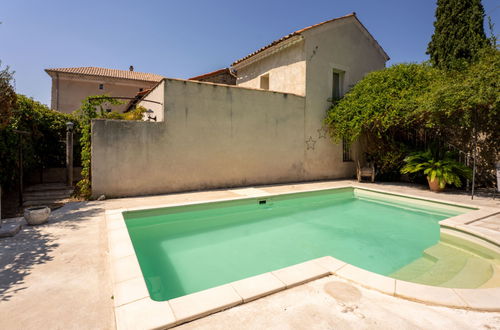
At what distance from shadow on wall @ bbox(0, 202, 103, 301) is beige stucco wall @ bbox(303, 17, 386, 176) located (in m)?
8.93

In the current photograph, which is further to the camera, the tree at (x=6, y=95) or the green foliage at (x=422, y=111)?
the green foliage at (x=422, y=111)

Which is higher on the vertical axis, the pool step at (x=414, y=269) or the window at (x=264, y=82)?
the window at (x=264, y=82)

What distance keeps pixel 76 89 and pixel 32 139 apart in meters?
17.6

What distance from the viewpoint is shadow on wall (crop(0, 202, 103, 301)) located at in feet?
9.13

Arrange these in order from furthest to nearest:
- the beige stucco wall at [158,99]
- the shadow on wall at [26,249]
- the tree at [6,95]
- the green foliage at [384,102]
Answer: the green foliage at [384,102] → the beige stucco wall at [158,99] → the tree at [6,95] → the shadow on wall at [26,249]

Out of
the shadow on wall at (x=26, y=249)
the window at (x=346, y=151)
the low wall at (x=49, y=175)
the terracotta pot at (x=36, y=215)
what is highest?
the window at (x=346, y=151)

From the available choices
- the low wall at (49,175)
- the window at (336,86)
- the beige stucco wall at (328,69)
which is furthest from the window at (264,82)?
the low wall at (49,175)

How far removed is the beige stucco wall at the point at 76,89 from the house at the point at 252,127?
50.6 ft

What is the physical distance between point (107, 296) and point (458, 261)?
16.9 ft

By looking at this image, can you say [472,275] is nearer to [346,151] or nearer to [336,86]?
[346,151]

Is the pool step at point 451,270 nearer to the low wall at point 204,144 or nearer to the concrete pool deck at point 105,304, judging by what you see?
the concrete pool deck at point 105,304

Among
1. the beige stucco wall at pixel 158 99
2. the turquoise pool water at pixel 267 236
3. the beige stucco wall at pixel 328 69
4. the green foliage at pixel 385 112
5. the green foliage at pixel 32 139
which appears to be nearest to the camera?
the turquoise pool water at pixel 267 236

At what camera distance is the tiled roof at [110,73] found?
22109 mm

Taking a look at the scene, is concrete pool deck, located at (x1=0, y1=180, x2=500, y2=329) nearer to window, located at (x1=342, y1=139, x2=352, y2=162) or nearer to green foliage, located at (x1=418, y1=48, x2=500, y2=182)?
green foliage, located at (x1=418, y1=48, x2=500, y2=182)
